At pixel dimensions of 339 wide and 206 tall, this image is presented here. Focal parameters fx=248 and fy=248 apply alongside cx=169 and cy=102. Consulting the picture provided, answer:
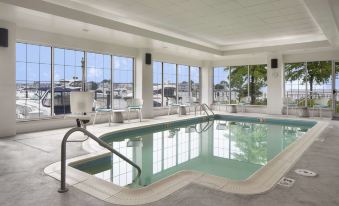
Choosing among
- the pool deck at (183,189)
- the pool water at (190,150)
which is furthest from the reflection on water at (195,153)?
the pool deck at (183,189)

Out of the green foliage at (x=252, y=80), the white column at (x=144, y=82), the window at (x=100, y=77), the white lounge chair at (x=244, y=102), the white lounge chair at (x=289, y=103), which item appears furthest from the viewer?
the green foliage at (x=252, y=80)

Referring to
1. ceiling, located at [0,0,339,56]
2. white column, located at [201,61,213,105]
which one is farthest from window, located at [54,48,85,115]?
→ white column, located at [201,61,213,105]

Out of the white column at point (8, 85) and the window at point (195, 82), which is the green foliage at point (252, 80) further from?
the white column at point (8, 85)

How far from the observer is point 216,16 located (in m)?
6.14

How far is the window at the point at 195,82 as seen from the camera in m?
12.2

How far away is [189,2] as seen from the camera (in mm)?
5199

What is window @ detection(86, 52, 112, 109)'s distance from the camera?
25.4 feet

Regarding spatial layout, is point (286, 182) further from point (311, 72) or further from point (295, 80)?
point (311, 72)

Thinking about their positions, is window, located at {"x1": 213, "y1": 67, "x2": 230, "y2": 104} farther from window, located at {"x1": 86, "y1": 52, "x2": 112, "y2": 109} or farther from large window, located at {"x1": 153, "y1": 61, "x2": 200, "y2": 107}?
window, located at {"x1": 86, "y1": 52, "x2": 112, "y2": 109}

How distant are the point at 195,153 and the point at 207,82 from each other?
25.8 feet

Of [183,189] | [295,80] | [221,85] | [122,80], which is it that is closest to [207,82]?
[221,85]

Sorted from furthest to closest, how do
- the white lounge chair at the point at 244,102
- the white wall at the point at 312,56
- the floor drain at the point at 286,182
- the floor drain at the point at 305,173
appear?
1. the white lounge chair at the point at 244,102
2. the white wall at the point at 312,56
3. the floor drain at the point at 305,173
4. the floor drain at the point at 286,182

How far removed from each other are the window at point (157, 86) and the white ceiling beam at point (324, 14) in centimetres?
600

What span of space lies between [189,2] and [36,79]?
14.6 feet
